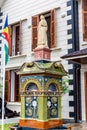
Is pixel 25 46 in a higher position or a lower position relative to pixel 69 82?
higher

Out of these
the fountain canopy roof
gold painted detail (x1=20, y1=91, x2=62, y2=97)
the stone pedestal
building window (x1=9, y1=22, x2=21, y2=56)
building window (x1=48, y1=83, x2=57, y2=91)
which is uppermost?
building window (x1=9, y1=22, x2=21, y2=56)

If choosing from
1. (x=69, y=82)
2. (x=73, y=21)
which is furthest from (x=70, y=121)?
(x=73, y=21)

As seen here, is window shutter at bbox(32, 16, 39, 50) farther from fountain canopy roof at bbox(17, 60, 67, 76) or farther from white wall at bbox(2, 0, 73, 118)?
fountain canopy roof at bbox(17, 60, 67, 76)

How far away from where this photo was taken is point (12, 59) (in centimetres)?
1622

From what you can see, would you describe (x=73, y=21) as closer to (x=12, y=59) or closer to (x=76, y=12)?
(x=76, y=12)

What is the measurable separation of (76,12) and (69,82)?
9.98 ft

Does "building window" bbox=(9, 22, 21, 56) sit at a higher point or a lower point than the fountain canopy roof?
higher

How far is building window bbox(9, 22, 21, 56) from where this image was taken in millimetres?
16375

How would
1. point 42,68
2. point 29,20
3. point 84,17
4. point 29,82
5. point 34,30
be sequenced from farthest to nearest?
point 29,20
point 34,30
point 84,17
point 29,82
point 42,68

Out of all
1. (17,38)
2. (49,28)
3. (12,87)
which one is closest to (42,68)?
(49,28)

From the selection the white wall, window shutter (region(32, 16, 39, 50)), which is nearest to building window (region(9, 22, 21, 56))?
the white wall

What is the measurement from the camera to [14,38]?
16.7 m

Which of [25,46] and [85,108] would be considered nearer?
[85,108]

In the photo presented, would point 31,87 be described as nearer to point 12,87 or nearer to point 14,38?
point 12,87
